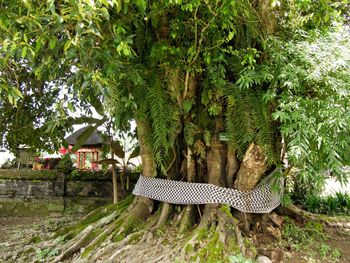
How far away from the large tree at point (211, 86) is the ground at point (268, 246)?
7.6 inches

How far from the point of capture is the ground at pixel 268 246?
3.41m

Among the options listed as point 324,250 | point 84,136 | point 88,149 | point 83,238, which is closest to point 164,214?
point 83,238

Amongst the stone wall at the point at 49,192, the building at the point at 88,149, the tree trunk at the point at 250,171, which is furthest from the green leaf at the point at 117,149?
the tree trunk at the point at 250,171

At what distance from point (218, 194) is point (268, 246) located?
0.78m

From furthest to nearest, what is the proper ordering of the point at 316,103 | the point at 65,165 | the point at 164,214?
the point at 65,165
the point at 164,214
the point at 316,103

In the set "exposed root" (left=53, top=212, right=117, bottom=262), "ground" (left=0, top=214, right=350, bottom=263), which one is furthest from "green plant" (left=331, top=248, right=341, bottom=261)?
"exposed root" (left=53, top=212, right=117, bottom=262)

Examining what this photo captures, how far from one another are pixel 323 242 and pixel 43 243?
3.39 metres

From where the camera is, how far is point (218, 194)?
146 inches

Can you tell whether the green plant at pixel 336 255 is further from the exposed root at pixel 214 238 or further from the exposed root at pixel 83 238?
the exposed root at pixel 83 238

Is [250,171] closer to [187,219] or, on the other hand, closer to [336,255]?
[187,219]

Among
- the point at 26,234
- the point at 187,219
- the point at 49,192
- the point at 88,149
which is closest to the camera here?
the point at 187,219

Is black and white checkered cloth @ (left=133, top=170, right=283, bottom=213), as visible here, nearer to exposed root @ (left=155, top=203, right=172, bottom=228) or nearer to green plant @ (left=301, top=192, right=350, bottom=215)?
exposed root @ (left=155, top=203, right=172, bottom=228)

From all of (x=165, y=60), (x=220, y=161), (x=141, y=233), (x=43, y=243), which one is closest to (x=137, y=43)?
(x=165, y=60)

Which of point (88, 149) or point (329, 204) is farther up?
point (88, 149)
